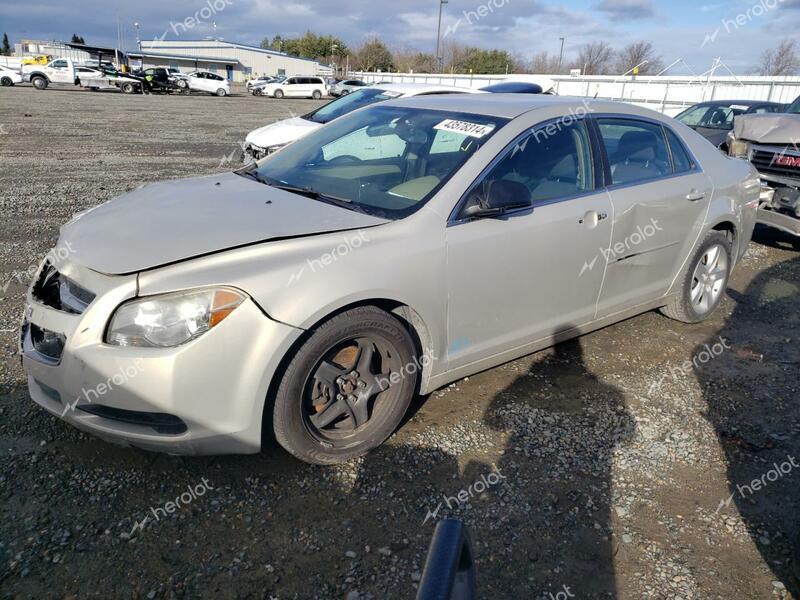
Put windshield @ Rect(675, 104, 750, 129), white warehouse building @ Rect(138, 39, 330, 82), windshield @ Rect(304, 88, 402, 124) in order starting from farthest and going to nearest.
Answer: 1. white warehouse building @ Rect(138, 39, 330, 82)
2. windshield @ Rect(675, 104, 750, 129)
3. windshield @ Rect(304, 88, 402, 124)

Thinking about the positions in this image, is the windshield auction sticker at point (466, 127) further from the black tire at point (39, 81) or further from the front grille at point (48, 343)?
the black tire at point (39, 81)

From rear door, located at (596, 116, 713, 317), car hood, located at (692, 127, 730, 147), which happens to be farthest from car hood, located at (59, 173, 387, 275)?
car hood, located at (692, 127, 730, 147)

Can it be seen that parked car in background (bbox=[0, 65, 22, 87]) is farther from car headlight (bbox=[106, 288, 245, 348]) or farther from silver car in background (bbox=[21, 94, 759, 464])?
car headlight (bbox=[106, 288, 245, 348])

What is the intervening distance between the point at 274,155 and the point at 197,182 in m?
0.67

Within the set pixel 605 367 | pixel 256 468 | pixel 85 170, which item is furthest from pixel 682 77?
pixel 256 468

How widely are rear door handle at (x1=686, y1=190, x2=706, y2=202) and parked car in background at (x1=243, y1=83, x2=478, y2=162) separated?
13.9 feet

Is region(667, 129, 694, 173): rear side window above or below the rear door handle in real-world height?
above

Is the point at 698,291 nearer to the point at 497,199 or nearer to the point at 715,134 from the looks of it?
the point at 497,199

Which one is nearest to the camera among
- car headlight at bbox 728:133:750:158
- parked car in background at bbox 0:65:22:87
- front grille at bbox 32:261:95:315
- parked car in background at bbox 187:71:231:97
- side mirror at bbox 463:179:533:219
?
front grille at bbox 32:261:95:315

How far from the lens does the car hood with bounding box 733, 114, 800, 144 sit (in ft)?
23.3

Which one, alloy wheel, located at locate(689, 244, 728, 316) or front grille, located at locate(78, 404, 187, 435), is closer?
front grille, located at locate(78, 404, 187, 435)

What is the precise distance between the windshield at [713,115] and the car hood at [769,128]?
4.19 meters

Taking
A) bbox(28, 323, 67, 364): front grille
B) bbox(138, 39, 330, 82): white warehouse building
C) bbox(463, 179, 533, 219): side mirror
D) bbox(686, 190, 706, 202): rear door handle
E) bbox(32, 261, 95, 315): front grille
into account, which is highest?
bbox(138, 39, 330, 82): white warehouse building

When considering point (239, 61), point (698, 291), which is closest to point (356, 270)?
point (698, 291)
